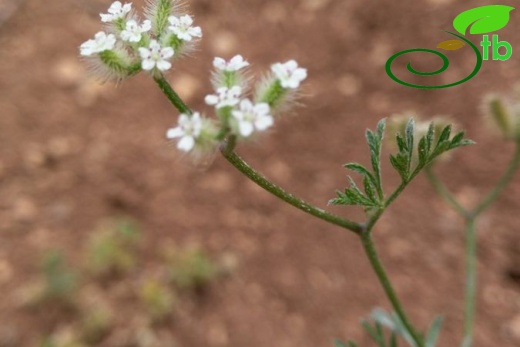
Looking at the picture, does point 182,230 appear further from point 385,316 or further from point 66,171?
point 385,316

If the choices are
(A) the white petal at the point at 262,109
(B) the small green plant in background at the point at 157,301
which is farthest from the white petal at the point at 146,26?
(B) the small green plant in background at the point at 157,301

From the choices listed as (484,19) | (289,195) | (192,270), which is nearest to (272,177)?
(192,270)

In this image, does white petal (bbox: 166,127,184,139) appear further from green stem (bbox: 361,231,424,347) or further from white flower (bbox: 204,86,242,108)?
green stem (bbox: 361,231,424,347)

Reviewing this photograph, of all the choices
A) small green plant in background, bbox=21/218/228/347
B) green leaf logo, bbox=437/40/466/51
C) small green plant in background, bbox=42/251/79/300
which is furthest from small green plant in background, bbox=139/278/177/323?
green leaf logo, bbox=437/40/466/51

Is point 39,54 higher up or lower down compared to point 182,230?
higher up

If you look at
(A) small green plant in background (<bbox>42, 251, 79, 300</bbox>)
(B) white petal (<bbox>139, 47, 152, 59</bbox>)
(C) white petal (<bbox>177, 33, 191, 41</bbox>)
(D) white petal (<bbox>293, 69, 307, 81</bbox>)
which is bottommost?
(D) white petal (<bbox>293, 69, 307, 81</bbox>)

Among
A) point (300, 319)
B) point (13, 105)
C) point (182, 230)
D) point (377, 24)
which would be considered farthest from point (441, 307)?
point (13, 105)

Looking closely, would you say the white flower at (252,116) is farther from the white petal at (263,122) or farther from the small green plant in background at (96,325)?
the small green plant in background at (96,325)

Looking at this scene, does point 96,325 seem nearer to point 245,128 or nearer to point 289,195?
point 289,195

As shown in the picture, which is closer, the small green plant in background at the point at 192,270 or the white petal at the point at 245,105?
the white petal at the point at 245,105
